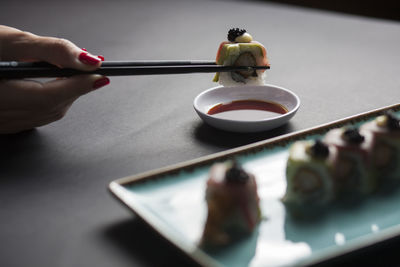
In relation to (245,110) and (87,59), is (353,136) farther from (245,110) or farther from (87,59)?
(87,59)

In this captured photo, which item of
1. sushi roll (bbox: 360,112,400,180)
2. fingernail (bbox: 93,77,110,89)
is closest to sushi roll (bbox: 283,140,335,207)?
sushi roll (bbox: 360,112,400,180)

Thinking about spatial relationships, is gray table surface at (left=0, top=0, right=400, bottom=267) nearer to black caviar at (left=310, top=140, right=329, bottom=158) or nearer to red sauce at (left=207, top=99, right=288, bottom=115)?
red sauce at (left=207, top=99, right=288, bottom=115)

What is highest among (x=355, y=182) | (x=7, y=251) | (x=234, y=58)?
(x=234, y=58)

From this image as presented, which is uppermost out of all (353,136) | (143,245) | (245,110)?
(353,136)

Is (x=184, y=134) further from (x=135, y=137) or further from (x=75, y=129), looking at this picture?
(x=75, y=129)

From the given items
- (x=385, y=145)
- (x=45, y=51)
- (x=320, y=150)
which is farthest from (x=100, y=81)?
(x=385, y=145)

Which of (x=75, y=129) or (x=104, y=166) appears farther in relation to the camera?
(x=75, y=129)

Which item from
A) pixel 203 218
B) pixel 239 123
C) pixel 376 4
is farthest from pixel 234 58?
pixel 376 4
